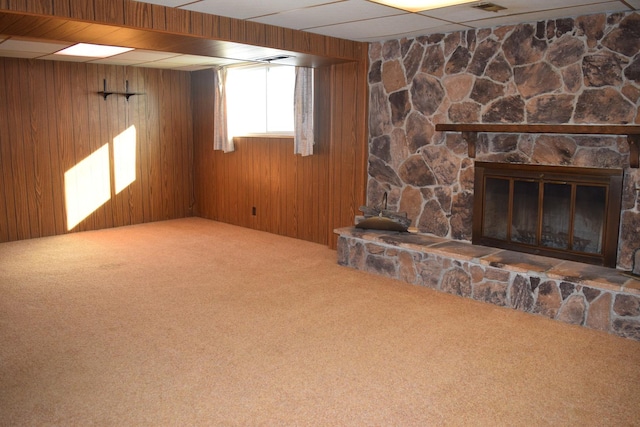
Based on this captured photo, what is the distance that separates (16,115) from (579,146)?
5.82 meters

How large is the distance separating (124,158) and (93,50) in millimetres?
1892

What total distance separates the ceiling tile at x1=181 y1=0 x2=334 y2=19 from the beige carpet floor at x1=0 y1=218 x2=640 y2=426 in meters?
2.10

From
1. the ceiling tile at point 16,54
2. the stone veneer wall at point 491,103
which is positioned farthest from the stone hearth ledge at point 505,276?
the ceiling tile at point 16,54

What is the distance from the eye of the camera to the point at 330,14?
381 centimetres

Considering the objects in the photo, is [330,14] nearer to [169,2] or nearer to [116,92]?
[169,2]

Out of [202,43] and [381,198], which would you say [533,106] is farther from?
[202,43]

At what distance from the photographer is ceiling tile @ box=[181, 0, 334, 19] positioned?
11.3 ft

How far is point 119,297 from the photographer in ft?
13.5

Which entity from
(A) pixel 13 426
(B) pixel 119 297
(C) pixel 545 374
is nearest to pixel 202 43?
(B) pixel 119 297

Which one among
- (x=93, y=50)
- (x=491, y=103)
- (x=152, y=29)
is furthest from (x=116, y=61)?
(x=491, y=103)

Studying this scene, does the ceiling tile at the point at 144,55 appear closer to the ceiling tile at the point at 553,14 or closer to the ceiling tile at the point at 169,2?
the ceiling tile at the point at 169,2

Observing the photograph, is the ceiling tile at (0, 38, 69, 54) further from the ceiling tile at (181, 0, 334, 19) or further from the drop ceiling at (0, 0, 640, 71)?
the ceiling tile at (181, 0, 334, 19)

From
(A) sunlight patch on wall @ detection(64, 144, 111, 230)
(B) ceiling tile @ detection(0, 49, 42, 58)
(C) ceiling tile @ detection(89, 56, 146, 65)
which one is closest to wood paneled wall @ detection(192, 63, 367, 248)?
(C) ceiling tile @ detection(89, 56, 146, 65)

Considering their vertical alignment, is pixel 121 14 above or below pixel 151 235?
above
